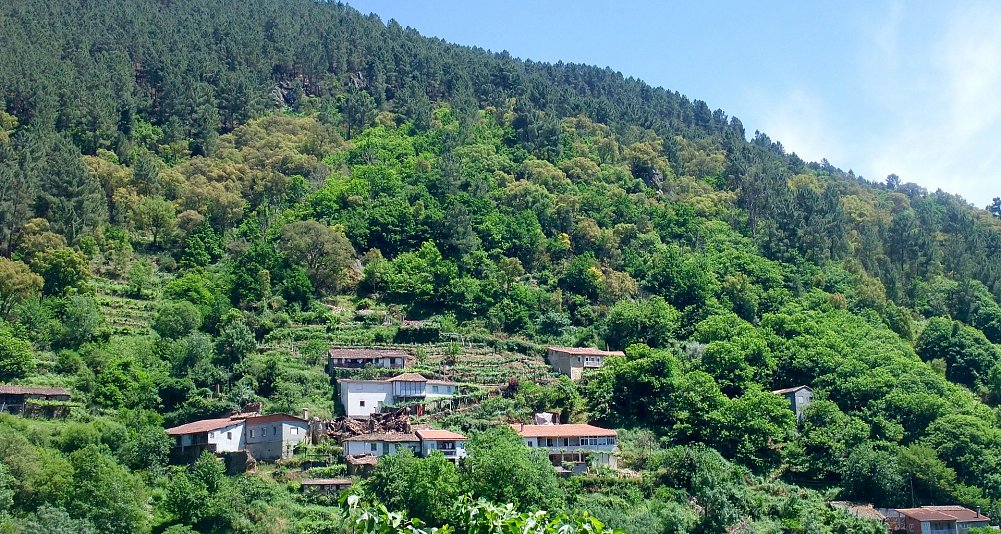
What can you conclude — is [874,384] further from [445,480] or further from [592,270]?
[445,480]

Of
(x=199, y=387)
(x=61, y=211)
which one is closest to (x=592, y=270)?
(x=199, y=387)

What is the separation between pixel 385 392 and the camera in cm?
5906

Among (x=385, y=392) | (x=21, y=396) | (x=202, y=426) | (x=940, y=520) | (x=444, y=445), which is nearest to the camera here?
(x=940, y=520)

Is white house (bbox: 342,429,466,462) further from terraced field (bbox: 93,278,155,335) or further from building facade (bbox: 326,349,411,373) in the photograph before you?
terraced field (bbox: 93,278,155,335)

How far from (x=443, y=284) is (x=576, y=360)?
41.8ft

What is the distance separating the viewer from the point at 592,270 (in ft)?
266

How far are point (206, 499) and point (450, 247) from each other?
4107 centimetres

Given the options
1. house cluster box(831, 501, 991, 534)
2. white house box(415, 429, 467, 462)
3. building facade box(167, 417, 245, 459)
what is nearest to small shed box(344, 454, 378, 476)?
white house box(415, 429, 467, 462)

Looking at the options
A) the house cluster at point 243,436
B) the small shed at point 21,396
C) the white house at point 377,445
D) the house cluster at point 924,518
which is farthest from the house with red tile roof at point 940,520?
the small shed at point 21,396

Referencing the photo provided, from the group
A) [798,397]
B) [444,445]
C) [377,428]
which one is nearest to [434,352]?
[377,428]

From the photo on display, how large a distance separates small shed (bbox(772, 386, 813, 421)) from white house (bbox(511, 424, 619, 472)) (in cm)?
1483

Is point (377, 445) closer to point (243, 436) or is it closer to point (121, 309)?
point (243, 436)

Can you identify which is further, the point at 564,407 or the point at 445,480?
the point at 564,407

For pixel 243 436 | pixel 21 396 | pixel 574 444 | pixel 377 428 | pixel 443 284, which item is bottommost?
pixel 574 444
